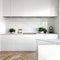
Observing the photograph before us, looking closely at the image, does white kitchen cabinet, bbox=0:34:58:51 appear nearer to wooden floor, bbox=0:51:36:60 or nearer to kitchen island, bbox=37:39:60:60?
wooden floor, bbox=0:51:36:60

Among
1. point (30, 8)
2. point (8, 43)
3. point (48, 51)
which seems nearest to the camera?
point (48, 51)

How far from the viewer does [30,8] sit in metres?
5.50

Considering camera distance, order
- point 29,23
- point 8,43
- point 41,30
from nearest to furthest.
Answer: point 8,43
point 41,30
point 29,23

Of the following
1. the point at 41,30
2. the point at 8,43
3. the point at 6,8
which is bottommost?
the point at 8,43

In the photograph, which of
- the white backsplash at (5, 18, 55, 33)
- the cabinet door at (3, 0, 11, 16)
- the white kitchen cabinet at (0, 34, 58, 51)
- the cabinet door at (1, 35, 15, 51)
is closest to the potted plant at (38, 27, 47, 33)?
the white backsplash at (5, 18, 55, 33)

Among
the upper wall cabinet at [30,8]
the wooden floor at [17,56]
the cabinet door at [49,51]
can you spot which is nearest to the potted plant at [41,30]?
the upper wall cabinet at [30,8]

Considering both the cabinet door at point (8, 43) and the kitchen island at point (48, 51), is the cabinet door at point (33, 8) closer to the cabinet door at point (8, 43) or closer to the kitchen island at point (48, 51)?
the cabinet door at point (8, 43)

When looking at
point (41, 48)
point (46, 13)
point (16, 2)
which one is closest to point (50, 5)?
point (46, 13)

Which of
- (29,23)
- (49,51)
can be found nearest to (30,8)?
(29,23)

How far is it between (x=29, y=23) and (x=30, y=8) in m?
0.85

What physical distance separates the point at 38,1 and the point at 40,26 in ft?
4.08

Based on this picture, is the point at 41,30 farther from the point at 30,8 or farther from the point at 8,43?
the point at 8,43

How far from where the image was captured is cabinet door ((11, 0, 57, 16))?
18.0 ft

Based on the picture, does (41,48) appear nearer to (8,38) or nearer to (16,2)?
(8,38)
